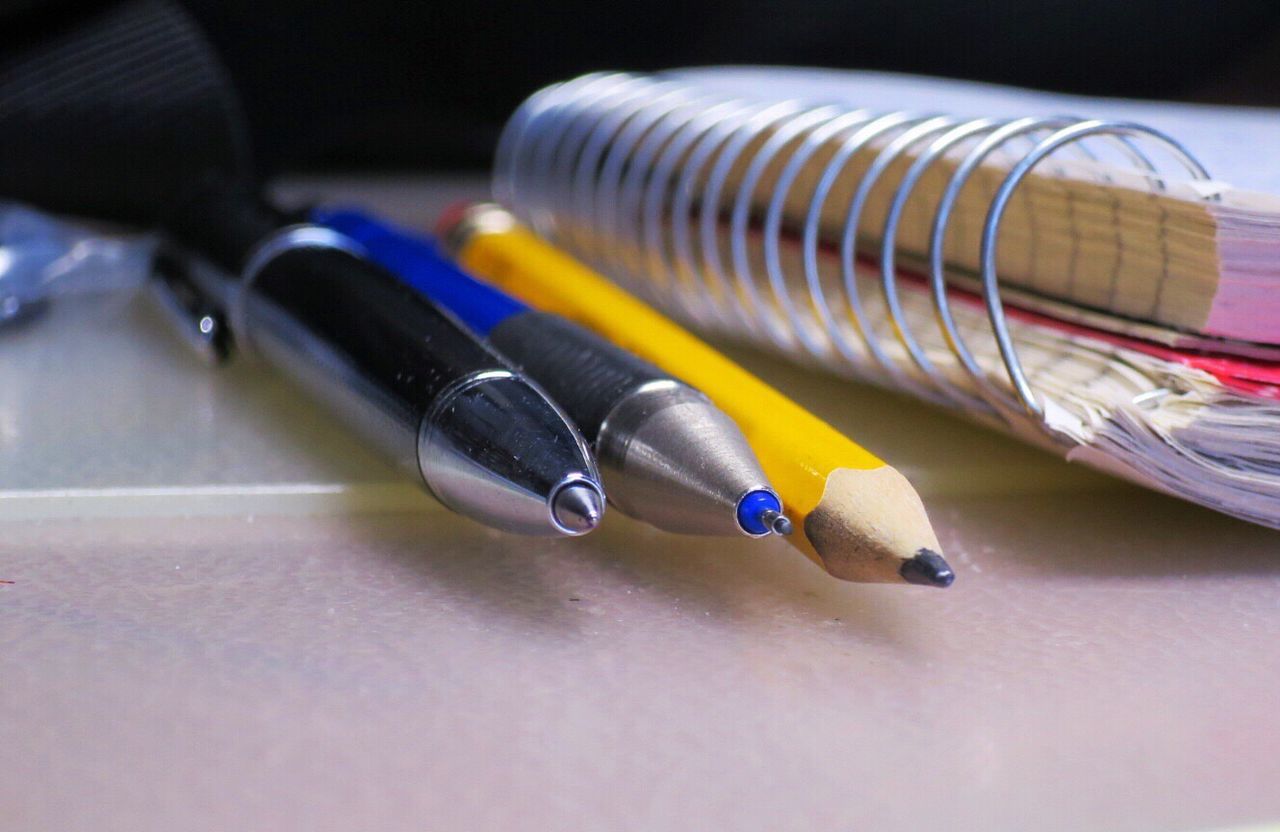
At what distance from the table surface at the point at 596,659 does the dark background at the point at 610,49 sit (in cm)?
44

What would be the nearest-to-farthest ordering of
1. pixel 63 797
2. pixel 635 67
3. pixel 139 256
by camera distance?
1. pixel 63 797
2. pixel 139 256
3. pixel 635 67

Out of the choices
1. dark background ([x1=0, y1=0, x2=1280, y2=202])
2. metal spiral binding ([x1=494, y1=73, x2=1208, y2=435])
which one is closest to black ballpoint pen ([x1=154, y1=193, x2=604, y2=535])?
metal spiral binding ([x1=494, y1=73, x2=1208, y2=435])

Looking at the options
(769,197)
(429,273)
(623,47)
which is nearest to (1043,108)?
(769,197)

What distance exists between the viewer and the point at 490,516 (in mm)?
248

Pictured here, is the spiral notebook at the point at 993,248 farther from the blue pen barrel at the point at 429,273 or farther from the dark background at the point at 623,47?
the dark background at the point at 623,47

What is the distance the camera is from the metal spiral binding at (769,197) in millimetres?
307

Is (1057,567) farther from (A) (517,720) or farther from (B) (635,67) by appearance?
(B) (635,67)

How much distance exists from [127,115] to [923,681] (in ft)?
1.67

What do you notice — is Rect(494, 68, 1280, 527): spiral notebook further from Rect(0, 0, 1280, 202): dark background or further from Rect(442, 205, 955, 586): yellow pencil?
Rect(0, 0, 1280, 202): dark background

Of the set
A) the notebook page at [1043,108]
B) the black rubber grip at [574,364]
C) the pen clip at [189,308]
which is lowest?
the pen clip at [189,308]

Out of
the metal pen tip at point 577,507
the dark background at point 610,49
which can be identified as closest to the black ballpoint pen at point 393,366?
the metal pen tip at point 577,507

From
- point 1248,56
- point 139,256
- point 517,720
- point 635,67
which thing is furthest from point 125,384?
point 1248,56

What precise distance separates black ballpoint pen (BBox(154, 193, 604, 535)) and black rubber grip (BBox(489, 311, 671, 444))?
0.02m

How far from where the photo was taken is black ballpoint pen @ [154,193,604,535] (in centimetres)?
24
